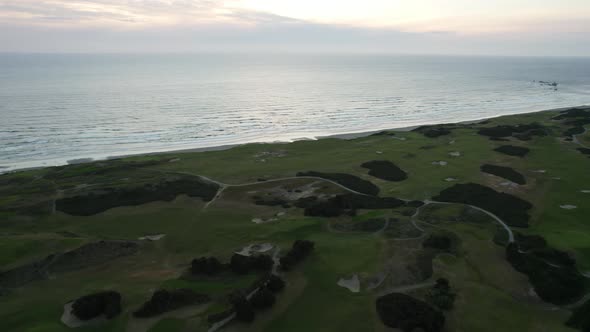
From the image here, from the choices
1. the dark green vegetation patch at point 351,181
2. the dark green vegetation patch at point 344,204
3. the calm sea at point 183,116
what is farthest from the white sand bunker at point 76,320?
the calm sea at point 183,116

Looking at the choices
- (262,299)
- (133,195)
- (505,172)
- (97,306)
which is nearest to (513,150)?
(505,172)

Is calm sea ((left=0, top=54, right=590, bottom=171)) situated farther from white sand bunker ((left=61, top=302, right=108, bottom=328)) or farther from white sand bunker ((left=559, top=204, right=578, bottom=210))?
white sand bunker ((left=559, top=204, right=578, bottom=210))

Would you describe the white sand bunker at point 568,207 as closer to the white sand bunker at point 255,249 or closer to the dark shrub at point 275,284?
the white sand bunker at point 255,249

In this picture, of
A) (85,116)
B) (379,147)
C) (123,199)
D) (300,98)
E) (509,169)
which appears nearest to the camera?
(123,199)

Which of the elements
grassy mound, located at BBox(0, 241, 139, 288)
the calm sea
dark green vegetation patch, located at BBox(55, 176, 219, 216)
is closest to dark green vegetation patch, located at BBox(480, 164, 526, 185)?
dark green vegetation patch, located at BBox(55, 176, 219, 216)

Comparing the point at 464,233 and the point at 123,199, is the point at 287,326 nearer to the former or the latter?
the point at 464,233

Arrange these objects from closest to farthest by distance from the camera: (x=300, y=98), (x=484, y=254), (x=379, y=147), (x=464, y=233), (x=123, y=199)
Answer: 1. (x=484, y=254)
2. (x=464, y=233)
3. (x=123, y=199)
4. (x=379, y=147)
5. (x=300, y=98)

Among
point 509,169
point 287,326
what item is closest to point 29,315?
point 287,326
